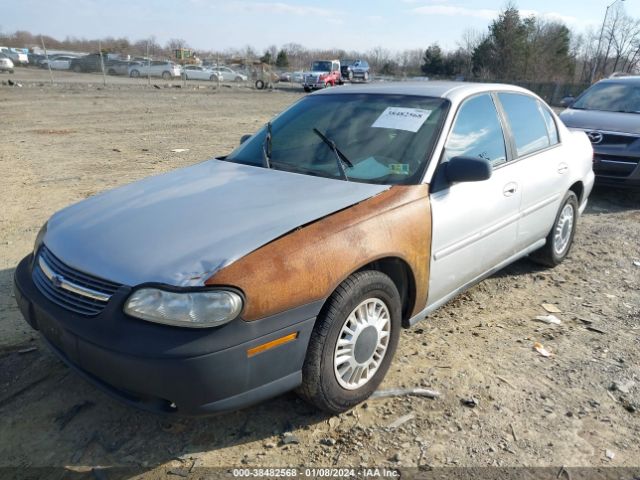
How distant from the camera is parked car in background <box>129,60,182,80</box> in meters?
41.1

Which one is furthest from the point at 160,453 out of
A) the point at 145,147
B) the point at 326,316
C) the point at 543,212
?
the point at 145,147

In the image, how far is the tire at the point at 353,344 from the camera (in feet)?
7.93

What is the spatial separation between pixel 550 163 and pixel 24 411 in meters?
4.18

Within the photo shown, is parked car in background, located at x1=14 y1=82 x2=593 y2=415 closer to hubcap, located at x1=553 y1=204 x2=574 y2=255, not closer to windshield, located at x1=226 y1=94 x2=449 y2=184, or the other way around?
windshield, located at x1=226 y1=94 x2=449 y2=184

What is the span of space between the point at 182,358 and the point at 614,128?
23.6 ft

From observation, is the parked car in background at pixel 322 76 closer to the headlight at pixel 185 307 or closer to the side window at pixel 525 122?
the side window at pixel 525 122

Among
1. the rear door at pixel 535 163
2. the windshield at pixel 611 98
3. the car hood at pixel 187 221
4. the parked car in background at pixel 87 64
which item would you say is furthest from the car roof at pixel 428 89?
the parked car in background at pixel 87 64

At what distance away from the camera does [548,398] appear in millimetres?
2924

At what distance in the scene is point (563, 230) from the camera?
15.8 ft

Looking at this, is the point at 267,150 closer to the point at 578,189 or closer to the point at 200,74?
the point at 578,189

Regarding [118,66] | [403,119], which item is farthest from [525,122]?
[118,66]

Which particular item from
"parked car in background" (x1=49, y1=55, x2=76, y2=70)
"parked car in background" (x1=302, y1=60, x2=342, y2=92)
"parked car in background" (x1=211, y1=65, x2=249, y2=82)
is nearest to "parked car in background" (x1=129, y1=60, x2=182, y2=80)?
"parked car in background" (x1=211, y1=65, x2=249, y2=82)

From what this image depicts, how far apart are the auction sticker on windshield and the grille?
6.58 feet

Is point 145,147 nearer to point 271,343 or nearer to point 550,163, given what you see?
point 550,163
